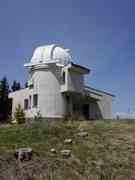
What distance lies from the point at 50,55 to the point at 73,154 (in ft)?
64.6

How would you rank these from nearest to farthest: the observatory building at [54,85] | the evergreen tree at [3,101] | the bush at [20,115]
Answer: the bush at [20,115]
the observatory building at [54,85]
the evergreen tree at [3,101]

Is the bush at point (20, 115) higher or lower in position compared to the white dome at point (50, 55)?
lower

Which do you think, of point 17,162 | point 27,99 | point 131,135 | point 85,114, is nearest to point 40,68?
point 27,99

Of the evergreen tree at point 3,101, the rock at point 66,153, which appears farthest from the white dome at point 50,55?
the rock at point 66,153

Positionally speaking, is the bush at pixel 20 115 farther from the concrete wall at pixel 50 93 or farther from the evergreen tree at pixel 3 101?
the evergreen tree at pixel 3 101

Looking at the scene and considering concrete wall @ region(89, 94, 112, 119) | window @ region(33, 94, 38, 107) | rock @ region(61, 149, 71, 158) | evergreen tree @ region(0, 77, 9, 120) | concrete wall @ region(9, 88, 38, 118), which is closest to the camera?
rock @ region(61, 149, 71, 158)

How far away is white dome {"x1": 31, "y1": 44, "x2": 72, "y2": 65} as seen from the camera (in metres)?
32.3

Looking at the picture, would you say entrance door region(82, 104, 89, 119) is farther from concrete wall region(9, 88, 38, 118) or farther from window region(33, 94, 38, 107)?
concrete wall region(9, 88, 38, 118)

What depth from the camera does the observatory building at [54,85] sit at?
31281mm

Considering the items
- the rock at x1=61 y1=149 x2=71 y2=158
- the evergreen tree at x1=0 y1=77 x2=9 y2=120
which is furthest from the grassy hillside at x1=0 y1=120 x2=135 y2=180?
the evergreen tree at x1=0 y1=77 x2=9 y2=120

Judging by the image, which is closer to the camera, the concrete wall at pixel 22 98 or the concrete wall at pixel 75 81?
the concrete wall at pixel 75 81

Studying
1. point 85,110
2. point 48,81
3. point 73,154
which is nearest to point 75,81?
point 48,81

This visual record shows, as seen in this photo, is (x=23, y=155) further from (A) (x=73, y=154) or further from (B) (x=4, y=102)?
(B) (x=4, y=102)

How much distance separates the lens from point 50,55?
32.4 metres
